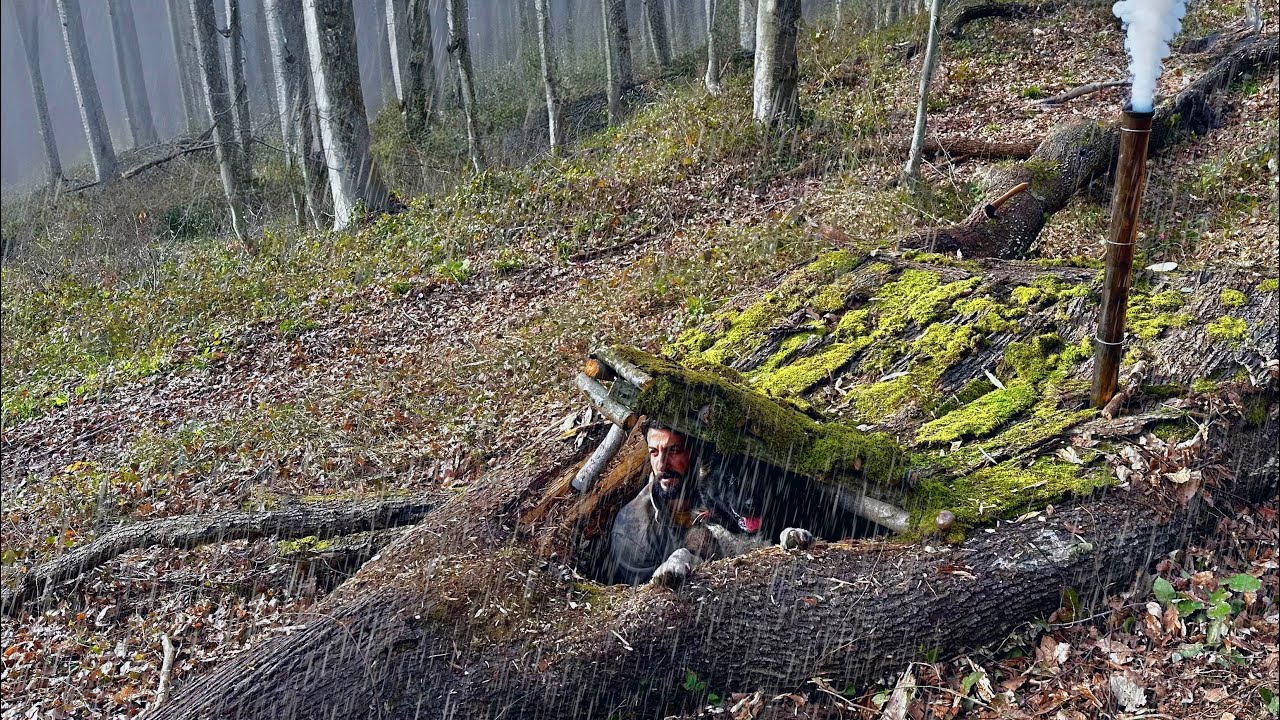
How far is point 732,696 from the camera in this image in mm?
3633

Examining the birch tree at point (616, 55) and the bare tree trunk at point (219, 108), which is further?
the birch tree at point (616, 55)

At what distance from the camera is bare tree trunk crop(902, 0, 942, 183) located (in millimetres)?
8945

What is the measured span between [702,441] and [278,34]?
14718 millimetres

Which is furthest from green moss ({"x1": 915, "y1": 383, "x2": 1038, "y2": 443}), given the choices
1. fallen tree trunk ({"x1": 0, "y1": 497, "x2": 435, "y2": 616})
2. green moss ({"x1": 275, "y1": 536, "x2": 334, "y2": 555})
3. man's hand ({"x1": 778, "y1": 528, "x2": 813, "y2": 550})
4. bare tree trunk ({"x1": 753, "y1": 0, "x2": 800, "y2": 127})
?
bare tree trunk ({"x1": 753, "y1": 0, "x2": 800, "y2": 127})

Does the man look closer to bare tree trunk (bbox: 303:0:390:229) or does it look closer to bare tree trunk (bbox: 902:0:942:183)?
bare tree trunk (bbox: 902:0:942:183)

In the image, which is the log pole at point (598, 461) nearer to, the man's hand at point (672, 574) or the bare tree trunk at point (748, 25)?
the man's hand at point (672, 574)

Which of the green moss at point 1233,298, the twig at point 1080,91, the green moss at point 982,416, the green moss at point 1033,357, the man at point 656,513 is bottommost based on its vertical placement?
the man at point 656,513

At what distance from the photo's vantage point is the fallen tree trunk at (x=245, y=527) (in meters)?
5.46

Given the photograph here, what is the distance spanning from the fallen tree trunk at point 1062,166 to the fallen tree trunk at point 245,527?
4516 millimetres

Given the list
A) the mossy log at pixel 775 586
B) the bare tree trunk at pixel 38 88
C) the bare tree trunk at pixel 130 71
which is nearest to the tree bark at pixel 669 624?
the mossy log at pixel 775 586

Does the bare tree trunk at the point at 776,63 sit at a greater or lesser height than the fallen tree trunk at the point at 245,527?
greater

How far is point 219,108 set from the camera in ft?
52.4

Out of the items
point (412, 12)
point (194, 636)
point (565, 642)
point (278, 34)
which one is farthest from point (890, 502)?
point (412, 12)

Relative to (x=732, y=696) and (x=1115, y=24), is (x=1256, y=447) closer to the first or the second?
(x=732, y=696)
